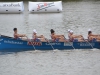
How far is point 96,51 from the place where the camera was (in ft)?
149

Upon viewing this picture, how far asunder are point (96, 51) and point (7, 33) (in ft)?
57.4

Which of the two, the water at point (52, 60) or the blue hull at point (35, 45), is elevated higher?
the blue hull at point (35, 45)

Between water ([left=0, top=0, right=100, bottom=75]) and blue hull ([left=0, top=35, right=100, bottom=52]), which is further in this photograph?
blue hull ([left=0, top=35, right=100, bottom=52])

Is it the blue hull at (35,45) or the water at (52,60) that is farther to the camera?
the blue hull at (35,45)

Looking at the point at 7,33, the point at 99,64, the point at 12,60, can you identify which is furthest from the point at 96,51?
the point at 7,33

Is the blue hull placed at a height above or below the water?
above

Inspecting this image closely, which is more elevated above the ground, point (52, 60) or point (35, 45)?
point (35, 45)

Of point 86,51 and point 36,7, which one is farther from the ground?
point 36,7

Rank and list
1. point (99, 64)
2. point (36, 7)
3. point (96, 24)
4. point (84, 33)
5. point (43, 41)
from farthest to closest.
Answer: point (36, 7) < point (96, 24) < point (84, 33) < point (43, 41) < point (99, 64)

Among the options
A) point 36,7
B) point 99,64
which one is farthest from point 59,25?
point 99,64

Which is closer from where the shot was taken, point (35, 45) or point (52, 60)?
point (52, 60)

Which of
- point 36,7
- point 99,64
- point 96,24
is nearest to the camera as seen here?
point 99,64

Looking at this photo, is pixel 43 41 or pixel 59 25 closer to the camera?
pixel 43 41

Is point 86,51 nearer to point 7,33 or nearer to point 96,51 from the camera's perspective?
point 96,51
